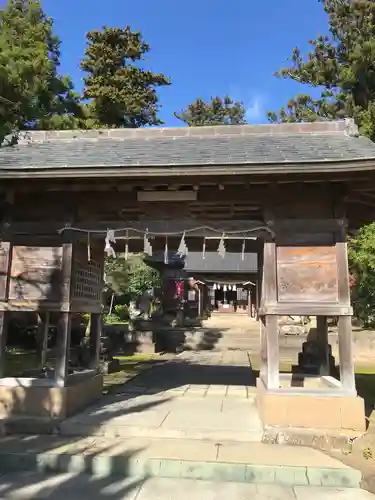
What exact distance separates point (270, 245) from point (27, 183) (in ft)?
13.5

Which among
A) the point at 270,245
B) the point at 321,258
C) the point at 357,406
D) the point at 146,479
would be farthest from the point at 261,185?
the point at 146,479

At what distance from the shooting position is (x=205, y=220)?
23.0ft

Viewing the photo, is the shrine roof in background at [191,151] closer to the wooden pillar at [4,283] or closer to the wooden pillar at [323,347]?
the wooden pillar at [4,283]

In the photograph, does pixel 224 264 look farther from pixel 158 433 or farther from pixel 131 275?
pixel 158 433

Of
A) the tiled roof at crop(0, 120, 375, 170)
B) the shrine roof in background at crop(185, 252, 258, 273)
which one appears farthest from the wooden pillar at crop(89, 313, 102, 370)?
the shrine roof in background at crop(185, 252, 258, 273)

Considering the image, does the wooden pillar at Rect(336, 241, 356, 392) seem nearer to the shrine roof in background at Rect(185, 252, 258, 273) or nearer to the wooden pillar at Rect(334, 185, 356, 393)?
the wooden pillar at Rect(334, 185, 356, 393)

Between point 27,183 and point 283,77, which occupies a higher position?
point 283,77

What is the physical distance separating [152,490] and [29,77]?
14220 millimetres

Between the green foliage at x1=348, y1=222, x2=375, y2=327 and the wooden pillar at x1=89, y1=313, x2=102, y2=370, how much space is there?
10979 millimetres

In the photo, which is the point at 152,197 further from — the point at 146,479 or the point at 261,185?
the point at 146,479

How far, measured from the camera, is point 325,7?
25531mm

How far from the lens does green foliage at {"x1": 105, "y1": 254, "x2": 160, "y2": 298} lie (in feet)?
76.6

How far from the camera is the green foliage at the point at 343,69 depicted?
73.7 feet

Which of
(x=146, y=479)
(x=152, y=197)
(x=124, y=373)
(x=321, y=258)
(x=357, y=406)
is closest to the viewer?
(x=146, y=479)
